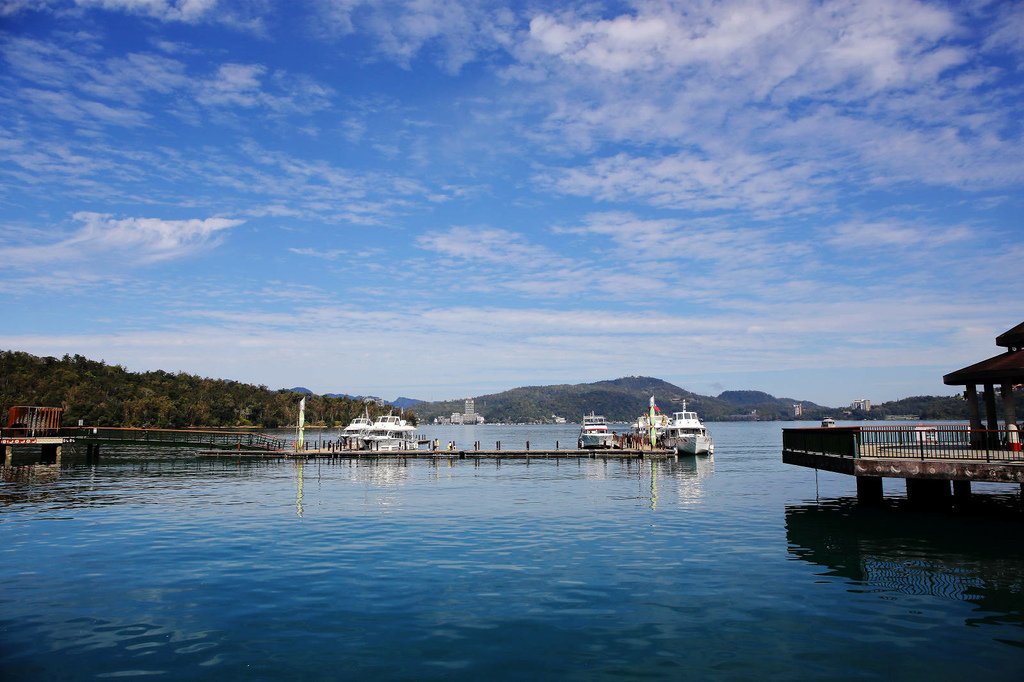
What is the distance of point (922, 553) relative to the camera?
23234mm

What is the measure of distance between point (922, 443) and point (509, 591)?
20.3 meters

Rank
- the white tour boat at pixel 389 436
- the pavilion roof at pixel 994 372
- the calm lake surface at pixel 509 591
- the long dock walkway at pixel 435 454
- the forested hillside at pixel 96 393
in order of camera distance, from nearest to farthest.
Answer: the calm lake surface at pixel 509 591 → the pavilion roof at pixel 994 372 → the long dock walkway at pixel 435 454 → the white tour boat at pixel 389 436 → the forested hillside at pixel 96 393

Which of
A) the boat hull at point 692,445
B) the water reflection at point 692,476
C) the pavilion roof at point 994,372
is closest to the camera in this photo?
the pavilion roof at point 994,372

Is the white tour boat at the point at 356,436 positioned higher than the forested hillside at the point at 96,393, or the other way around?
the forested hillside at the point at 96,393

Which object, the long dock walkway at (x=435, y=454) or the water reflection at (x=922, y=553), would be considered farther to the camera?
the long dock walkway at (x=435, y=454)

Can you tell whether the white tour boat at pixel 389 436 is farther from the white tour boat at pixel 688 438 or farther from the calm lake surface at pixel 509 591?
the calm lake surface at pixel 509 591

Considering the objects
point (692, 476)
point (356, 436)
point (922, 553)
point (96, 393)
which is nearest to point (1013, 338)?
point (922, 553)

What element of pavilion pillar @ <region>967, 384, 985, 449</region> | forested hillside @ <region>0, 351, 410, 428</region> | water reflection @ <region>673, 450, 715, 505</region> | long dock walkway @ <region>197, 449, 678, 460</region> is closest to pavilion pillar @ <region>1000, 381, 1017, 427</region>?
pavilion pillar @ <region>967, 384, 985, 449</region>

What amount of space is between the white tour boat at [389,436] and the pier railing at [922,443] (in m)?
63.6

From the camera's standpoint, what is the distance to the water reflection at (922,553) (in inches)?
710

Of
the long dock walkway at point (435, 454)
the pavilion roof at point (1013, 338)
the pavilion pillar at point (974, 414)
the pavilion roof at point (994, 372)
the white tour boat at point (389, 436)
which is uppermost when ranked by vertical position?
the pavilion roof at point (1013, 338)

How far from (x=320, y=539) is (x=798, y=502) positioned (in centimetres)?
2703

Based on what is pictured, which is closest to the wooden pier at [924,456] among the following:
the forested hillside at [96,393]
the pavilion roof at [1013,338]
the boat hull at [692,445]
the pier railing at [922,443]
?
the pier railing at [922,443]

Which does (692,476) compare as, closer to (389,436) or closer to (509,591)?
(509,591)
